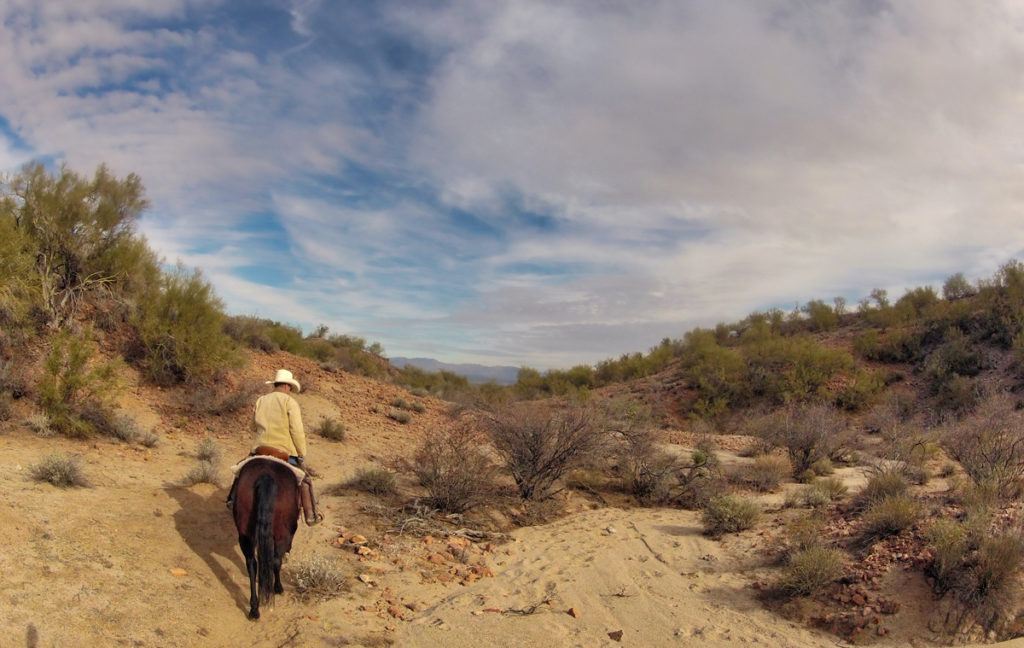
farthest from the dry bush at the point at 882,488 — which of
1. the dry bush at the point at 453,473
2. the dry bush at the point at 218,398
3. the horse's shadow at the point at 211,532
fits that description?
the dry bush at the point at 218,398

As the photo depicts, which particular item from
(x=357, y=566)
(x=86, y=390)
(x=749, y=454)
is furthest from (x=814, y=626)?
(x=86, y=390)

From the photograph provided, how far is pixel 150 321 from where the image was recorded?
13281 mm

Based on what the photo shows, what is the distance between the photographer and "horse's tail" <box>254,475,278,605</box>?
5.54 meters

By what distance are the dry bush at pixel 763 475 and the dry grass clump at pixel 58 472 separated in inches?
426

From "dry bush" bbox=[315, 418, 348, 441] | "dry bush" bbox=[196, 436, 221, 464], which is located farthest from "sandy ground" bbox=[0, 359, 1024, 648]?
"dry bush" bbox=[315, 418, 348, 441]

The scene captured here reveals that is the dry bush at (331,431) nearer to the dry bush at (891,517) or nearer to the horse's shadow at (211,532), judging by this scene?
the horse's shadow at (211,532)

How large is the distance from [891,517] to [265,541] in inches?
267

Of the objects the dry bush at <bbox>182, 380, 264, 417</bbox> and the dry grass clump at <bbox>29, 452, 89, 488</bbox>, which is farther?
the dry bush at <bbox>182, 380, 264, 417</bbox>

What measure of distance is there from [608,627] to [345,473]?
6.67 metres

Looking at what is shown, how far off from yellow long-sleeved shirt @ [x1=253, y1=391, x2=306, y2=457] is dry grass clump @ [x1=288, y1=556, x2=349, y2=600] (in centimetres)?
120

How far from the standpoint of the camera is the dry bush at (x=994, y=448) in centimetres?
761

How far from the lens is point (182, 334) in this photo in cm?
1347

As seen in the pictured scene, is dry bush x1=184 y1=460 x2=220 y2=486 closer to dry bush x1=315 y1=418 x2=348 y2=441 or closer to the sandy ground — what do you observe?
the sandy ground

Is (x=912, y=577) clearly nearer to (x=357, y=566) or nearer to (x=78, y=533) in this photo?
(x=357, y=566)
